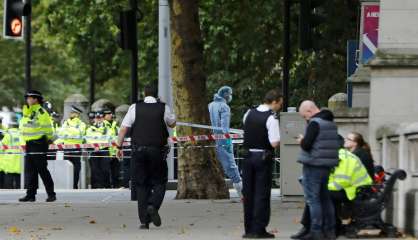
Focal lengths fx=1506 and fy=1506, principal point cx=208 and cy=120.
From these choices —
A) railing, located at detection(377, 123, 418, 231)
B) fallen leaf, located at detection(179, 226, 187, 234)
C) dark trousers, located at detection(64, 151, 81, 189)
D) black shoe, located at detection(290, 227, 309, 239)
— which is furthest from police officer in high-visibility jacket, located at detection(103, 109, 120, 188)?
black shoe, located at detection(290, 227, 309, 239)

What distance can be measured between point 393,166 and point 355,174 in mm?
1403

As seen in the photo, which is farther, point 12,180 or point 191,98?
point 12,180

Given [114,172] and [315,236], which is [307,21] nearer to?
[315,236]

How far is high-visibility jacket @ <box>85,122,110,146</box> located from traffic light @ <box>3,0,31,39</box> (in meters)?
7.81

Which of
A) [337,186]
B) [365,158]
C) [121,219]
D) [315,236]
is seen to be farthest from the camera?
[121,219]

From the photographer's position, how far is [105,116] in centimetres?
3009

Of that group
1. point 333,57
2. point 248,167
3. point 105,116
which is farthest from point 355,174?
point 333,57

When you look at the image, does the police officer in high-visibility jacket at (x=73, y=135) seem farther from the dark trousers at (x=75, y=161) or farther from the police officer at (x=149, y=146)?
the police officer at (x=149, y=146)

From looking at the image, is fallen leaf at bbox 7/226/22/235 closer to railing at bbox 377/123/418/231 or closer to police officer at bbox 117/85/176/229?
police officer at bbox 117/85/176/229

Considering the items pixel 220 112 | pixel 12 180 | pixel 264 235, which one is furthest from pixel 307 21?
pixel 12 180

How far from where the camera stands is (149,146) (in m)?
17.4

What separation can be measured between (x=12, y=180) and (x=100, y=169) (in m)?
1.98

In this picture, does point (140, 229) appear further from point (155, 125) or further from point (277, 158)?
point (277, 158)

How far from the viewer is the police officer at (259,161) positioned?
51.9ft
